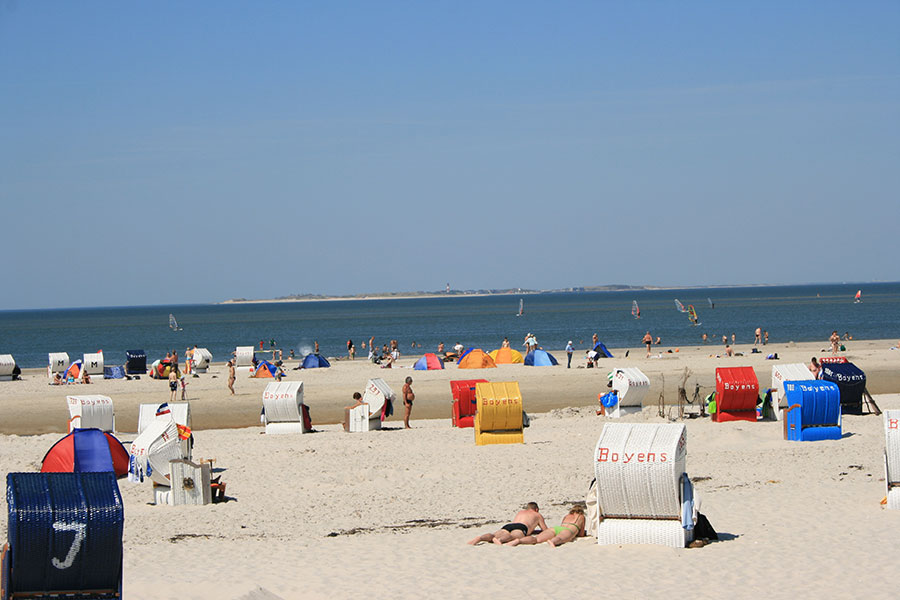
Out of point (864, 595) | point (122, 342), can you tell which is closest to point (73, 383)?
point (864, 595)

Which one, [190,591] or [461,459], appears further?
[461,459]

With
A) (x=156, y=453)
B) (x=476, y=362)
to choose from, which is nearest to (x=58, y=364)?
(x=476, y=362)

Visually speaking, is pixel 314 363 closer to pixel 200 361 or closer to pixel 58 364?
pixel 200 361

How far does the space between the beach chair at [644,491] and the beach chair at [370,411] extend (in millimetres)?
11601

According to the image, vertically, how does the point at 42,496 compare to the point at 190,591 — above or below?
above

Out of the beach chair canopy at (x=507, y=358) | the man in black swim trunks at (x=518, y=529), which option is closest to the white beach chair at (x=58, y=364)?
the beach chair canopy at (x=507, y=358)

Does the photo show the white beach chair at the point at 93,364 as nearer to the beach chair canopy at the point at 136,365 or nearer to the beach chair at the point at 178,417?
the beach chair canopy at the point at 136,365

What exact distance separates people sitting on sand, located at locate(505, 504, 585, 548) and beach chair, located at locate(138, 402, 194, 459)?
691cm

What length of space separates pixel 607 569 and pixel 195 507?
7.05 meters

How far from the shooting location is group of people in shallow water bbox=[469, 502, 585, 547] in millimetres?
11539

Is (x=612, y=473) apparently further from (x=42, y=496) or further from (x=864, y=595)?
(x=42, y=496)

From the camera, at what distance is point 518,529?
38.7 ft

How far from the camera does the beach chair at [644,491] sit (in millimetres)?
10898

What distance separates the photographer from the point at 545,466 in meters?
17.2
